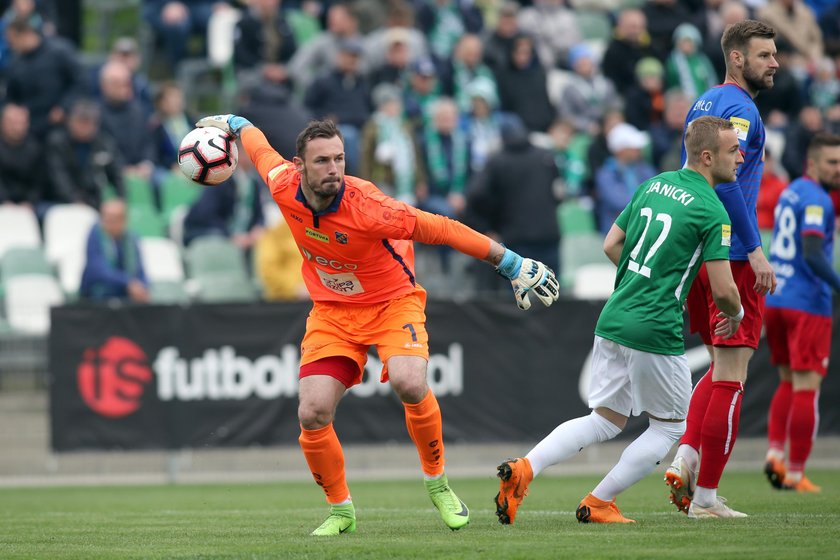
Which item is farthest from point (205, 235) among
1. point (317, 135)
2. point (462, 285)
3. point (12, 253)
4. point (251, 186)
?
point (317, 135)

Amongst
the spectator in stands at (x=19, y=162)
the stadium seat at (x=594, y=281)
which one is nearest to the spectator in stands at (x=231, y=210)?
the spectator in stands at (x=19, y=162)

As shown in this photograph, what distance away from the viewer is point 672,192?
753cm

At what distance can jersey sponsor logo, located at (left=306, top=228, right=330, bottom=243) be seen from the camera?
761cm

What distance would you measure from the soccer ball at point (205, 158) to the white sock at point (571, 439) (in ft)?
8.59

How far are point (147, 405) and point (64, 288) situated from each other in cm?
294

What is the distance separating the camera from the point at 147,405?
13.3 m

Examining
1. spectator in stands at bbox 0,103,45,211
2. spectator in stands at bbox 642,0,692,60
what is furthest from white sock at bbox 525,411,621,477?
spectator in stands at bbox 642,0,692,60

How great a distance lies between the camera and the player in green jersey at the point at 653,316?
7434mm

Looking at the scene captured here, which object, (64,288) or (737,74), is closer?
(737,74)

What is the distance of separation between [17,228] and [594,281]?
6.90 metres

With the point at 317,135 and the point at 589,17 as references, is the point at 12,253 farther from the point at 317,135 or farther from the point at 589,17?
the point at 589,17

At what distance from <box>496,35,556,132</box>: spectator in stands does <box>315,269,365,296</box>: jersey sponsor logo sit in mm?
11502

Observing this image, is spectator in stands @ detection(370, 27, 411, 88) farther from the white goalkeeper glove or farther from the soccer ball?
the white goalkeeper glove

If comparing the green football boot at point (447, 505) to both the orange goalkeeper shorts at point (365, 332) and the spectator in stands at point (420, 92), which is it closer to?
the orange goalkeeper shorts at point (365, 332)
